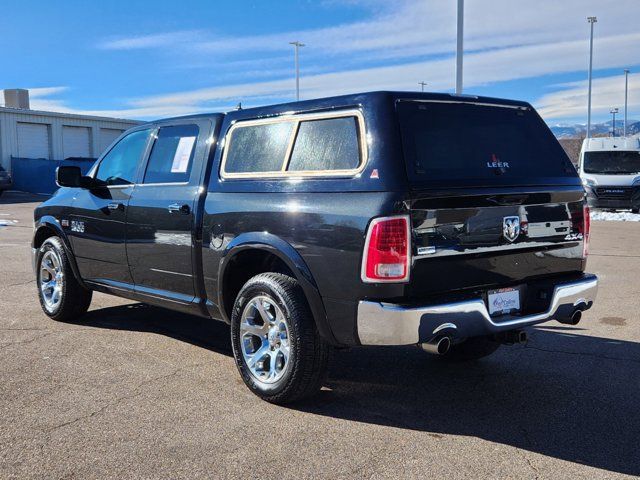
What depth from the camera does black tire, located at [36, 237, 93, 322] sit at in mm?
Answer: 6492

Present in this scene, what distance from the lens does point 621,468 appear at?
137 inches

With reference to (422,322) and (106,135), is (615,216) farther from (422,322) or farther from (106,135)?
(106,135)

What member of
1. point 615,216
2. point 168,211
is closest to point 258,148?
point 168,211

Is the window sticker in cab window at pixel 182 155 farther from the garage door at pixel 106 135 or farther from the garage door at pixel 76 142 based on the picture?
the garage door at pixel 106 135

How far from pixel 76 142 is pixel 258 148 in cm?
3719

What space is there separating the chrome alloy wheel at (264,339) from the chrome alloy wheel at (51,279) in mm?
2744

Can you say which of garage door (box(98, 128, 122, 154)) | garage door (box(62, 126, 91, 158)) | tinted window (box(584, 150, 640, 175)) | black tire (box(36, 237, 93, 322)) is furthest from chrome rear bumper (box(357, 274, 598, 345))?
garage door (box(98, 128, 122, 154))

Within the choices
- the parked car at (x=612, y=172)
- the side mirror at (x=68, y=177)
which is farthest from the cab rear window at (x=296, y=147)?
the parked car at (x=612, y=172)

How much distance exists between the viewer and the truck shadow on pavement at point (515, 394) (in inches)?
153

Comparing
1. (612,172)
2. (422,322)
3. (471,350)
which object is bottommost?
(471,350)

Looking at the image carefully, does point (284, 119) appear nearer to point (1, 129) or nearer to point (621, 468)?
point (621, 468)

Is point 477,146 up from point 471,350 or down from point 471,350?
up

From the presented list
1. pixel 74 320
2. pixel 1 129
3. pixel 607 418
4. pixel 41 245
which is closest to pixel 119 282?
pixel 74 320

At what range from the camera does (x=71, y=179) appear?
20.0ft
